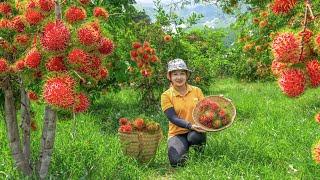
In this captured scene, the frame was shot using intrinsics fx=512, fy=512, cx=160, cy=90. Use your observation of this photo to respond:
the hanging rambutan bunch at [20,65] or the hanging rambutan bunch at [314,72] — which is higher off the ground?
the hanging rambutan bunch at [314,72]

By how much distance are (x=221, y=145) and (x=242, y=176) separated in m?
1.15

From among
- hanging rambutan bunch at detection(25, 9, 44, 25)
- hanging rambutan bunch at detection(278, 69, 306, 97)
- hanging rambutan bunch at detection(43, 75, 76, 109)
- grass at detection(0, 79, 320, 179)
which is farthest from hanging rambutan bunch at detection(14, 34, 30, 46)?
hanging rambutan bunch at detection(278, 69, 306, 97)

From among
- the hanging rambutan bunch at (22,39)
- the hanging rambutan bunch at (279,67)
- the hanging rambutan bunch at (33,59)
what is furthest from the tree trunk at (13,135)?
the hanging rambutan bunch at (279,67)

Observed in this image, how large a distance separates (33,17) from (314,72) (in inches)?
76.9

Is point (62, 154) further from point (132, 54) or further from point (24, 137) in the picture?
point (132, 54)

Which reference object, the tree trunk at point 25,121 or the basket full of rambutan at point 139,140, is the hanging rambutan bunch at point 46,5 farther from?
the basket full of rambutan at point 139,140

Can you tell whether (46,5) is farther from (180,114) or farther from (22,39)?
(180,114)

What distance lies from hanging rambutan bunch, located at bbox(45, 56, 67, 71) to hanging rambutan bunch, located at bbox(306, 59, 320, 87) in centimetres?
153

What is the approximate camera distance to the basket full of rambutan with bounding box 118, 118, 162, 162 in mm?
6215

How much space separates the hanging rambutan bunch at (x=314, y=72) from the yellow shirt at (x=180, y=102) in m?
4.32

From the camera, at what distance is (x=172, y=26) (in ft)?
36.9

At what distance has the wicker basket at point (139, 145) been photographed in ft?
20.4

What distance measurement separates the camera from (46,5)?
10.9ft

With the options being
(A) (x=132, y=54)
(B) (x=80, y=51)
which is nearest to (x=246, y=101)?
(A) (x=132, y=54)
